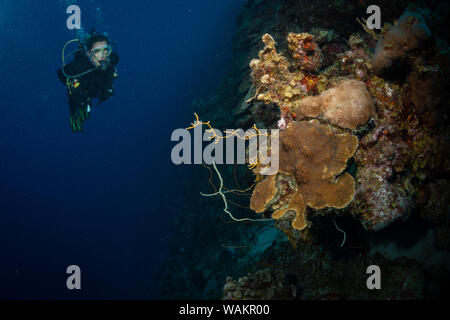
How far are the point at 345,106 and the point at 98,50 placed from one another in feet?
27.3

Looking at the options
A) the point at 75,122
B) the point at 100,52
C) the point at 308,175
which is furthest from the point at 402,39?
the point at 75,122

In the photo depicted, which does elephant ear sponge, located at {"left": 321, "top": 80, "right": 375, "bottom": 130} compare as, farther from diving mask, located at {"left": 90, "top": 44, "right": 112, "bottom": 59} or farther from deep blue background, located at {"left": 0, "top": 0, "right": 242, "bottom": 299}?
deep blue background, located at {"left": 0, "top": 0, "right": 242, "bottom": 299}

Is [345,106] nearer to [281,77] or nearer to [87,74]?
[281,77]

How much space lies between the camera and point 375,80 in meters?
3.44

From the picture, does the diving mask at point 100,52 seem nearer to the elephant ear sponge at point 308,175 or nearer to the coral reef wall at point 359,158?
the coral reef wall at point 359,158

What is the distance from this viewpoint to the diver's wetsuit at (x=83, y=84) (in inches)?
323

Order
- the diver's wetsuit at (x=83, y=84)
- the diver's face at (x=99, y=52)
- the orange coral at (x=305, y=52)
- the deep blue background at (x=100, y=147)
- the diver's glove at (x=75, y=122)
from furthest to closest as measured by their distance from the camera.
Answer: the deep blue background at (x=100, y=147), the diver's glove at (x=75, y=122), the diver's wetsuit at (x=83, y=84), the diver's face at (x=99, y=52), the orange coral at (x=305, y=52)

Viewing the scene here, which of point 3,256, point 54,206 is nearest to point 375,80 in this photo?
point 3,256

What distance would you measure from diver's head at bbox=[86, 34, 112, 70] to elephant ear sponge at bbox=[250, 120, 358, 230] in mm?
7863

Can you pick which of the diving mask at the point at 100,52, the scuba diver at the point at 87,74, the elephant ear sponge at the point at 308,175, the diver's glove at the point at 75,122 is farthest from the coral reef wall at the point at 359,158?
the diver's glove at the point at 75,122

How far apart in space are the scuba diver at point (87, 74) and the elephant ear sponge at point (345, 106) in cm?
791

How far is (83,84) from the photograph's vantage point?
838cm

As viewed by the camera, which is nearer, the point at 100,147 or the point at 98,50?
the point at 98,50
